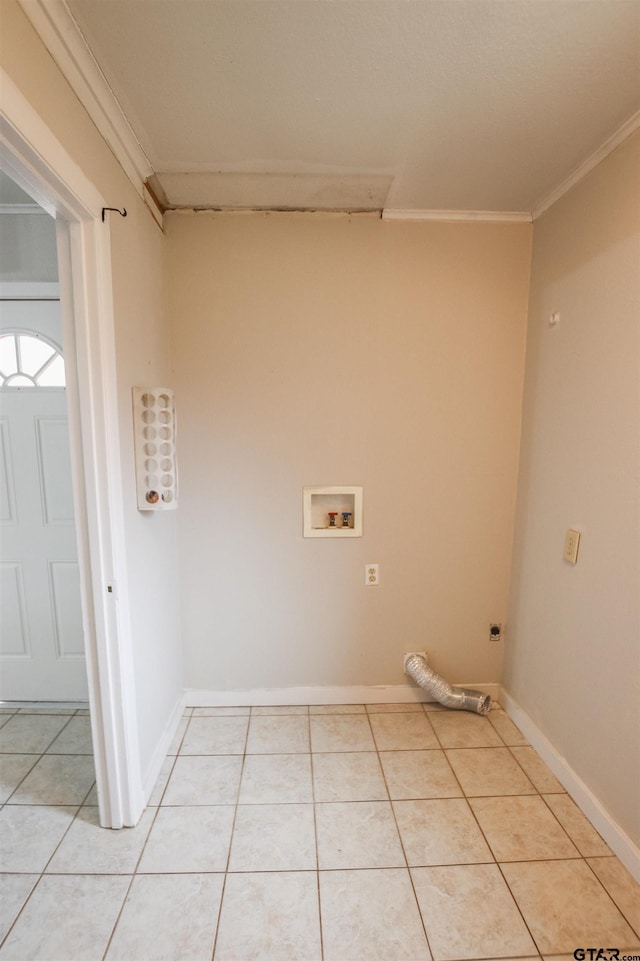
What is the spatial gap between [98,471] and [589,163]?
6.83 feet

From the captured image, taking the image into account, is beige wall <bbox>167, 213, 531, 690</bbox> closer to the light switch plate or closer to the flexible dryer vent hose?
the flexible dryer vent hose

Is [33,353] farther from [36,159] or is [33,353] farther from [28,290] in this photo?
[36,159]

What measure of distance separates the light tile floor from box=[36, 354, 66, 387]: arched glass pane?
1.70m

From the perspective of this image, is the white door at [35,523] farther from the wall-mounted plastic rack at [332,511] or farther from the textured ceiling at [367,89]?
the wall-mounted plastic rack at [332,511]

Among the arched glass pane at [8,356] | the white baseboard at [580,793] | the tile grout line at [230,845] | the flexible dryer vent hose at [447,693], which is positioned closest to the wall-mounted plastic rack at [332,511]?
the flexible dryer vent hose at [447,693]

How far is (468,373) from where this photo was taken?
1.91 m

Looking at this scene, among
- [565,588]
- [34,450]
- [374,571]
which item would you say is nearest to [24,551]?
[34,450]

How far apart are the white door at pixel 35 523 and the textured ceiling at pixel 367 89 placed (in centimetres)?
104

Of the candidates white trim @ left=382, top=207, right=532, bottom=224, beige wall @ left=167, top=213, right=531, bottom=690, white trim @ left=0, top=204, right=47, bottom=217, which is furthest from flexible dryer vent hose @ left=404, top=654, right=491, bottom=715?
white trim @ left=0, top=204, right=47, bottom=217

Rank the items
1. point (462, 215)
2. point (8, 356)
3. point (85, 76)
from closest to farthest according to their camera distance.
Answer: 1. point (85, 76)
2. point (462, 215)
3. point (8, 356)

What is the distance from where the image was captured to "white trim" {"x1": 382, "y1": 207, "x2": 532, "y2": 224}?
1787 mm

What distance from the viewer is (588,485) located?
1.49 meters

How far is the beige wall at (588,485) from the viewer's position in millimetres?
1301

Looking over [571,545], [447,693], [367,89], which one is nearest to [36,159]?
[367,89]
